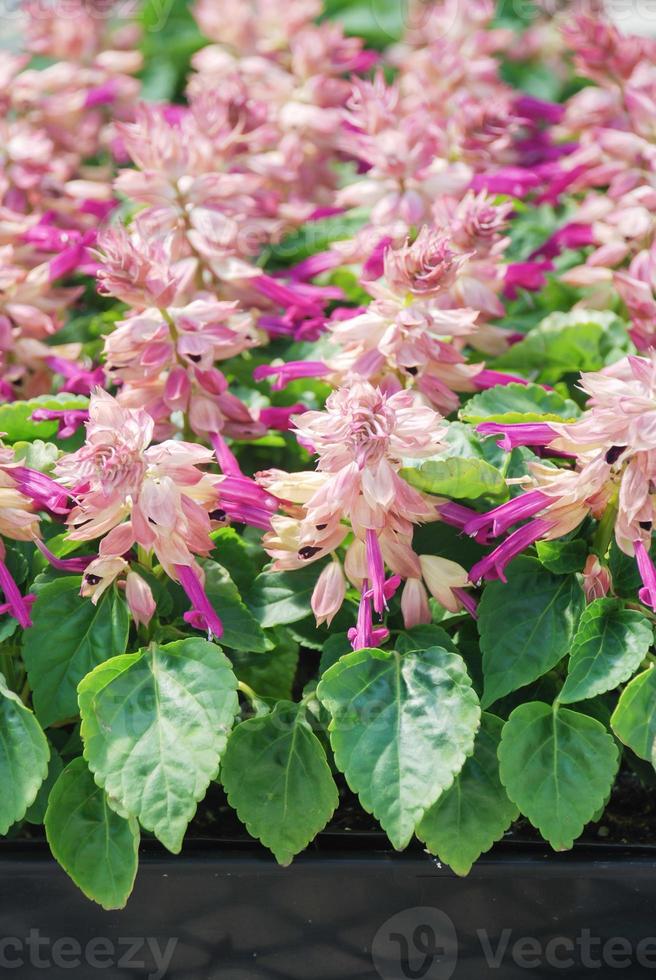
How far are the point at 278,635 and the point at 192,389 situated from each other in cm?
24

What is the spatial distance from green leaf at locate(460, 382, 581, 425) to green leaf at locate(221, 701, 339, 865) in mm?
335

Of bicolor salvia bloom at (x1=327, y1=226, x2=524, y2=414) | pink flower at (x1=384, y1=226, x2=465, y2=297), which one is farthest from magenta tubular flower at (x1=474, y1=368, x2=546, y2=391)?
pink flower at (x1=384, y1=226, x2=465, y2=297)

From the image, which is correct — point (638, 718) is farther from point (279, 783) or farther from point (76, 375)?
point (76, 375)

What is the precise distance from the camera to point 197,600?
901mm

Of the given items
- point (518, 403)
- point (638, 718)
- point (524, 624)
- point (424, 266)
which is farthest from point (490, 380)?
point (638, 718)

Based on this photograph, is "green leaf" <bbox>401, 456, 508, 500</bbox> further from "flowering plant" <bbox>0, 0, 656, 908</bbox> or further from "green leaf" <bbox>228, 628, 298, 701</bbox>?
"green leaf" <bbox>228, 628, 298, 701</bbox>

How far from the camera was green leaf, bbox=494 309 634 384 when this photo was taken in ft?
4.20

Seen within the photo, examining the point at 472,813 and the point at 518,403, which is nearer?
the point at 472,813

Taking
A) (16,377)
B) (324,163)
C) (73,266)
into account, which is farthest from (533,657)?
(324,163)

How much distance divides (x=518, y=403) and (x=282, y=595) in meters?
0.29

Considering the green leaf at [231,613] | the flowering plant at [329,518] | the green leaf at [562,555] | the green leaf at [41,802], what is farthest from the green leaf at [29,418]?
the green leaf at [562,555]

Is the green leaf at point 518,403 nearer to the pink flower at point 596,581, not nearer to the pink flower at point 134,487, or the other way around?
the pink flower at point 596,581

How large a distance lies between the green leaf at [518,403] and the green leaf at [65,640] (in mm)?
365

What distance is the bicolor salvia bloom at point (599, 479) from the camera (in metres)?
0.88
